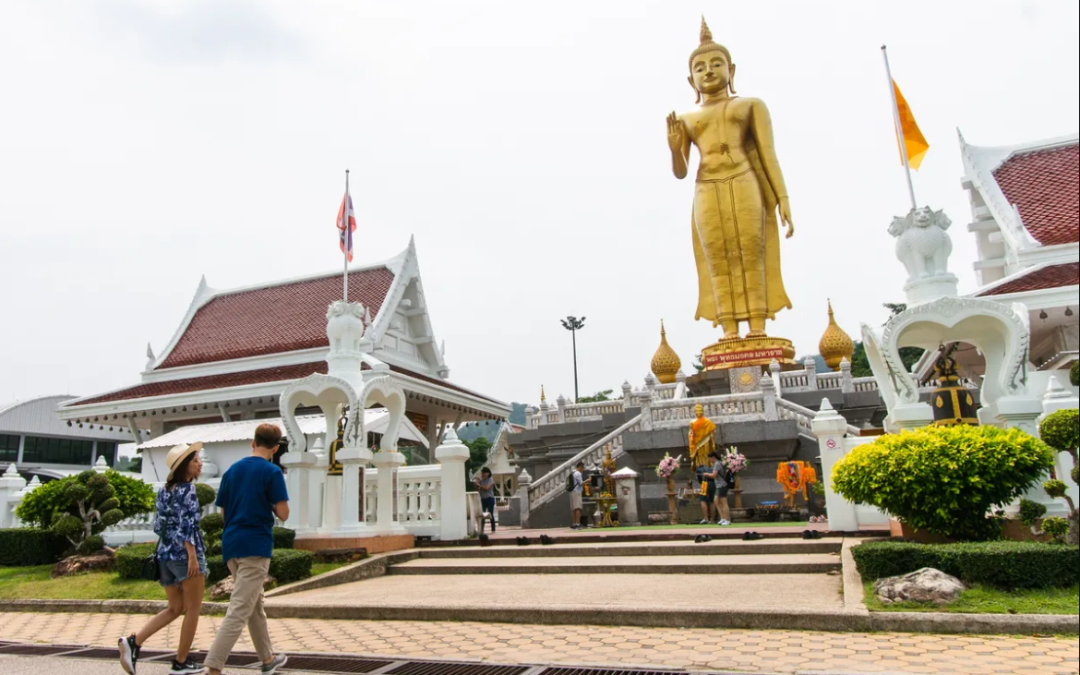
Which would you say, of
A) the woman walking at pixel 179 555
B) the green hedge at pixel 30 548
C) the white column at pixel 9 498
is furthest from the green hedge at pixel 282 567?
the white column at pixel 9 498

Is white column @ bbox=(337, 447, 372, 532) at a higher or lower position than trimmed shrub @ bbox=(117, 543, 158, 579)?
higher

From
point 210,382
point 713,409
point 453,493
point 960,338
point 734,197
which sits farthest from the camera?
point 734,197

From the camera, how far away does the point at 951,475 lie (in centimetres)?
709

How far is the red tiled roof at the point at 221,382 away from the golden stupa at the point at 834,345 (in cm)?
1311

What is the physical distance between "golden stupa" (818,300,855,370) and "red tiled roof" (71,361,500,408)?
13109 mm

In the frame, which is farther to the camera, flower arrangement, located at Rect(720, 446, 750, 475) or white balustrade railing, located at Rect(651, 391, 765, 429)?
white balustrade railing, located at Rect(651, 391, 765, 429)

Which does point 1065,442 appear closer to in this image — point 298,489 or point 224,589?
point 224,589

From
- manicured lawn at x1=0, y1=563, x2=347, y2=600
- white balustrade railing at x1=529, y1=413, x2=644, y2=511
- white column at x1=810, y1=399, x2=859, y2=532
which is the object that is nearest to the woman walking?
manicured lawn at x1=0, y1=563, x2=347, y2=600

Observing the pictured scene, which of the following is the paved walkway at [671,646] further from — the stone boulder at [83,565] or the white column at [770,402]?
the white column at [770,402]

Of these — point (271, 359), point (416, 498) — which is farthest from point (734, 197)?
point (416, 498)

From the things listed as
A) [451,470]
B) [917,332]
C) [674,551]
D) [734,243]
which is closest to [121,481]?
[451,470]

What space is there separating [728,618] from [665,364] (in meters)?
22.0

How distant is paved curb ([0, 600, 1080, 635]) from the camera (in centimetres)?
552

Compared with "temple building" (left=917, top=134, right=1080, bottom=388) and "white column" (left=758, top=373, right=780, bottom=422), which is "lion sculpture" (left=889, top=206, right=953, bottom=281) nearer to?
"temple building" (left=917, top=134, right=1080, bottom=388)
